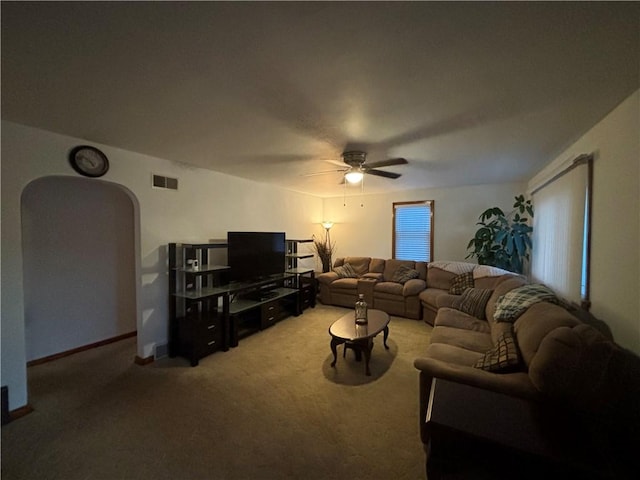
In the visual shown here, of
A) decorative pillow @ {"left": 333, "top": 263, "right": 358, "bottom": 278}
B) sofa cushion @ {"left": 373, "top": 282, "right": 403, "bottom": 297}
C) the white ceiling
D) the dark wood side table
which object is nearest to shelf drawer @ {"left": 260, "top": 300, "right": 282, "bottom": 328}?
decorative pillow @ {"left": 333, "top": 263, "right": 358, "bottom": 278}

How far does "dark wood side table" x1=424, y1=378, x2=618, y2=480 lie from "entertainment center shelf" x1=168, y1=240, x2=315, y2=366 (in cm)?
271

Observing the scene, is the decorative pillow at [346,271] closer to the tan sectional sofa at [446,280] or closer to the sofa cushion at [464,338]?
the tan sectional sofa at [446,280]

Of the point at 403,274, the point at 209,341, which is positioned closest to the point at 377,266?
the point at 403,274

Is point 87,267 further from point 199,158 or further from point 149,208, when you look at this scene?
point 199,158

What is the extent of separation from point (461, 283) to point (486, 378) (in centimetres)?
302

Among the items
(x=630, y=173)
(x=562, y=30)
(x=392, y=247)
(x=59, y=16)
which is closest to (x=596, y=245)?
(x=630, y=173)

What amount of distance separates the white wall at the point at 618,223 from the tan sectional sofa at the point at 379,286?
2717 millimetres

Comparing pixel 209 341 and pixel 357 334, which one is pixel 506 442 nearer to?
pixel 357 334

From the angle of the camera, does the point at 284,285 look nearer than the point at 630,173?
No

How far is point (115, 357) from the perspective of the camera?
126 inches

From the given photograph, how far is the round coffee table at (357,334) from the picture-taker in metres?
2.79

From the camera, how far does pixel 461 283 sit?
435cm

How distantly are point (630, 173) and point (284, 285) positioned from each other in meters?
4.50

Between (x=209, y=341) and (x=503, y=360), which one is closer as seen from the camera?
(x=503, y=360)
